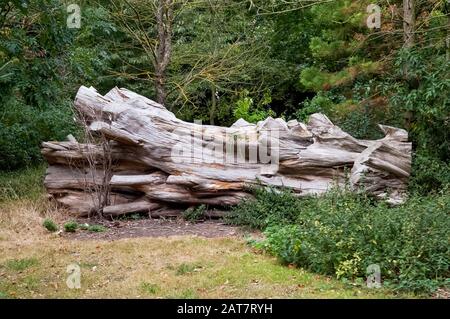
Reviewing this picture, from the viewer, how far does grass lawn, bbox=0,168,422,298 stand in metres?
6.33

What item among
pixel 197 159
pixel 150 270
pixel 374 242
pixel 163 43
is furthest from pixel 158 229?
pixel 163 43

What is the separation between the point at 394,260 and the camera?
638 centimetres

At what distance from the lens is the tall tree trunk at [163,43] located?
14.2 metres

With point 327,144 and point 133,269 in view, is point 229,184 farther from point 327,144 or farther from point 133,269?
point 133,269

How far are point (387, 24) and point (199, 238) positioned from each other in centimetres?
694

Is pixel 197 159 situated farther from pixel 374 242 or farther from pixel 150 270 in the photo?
pixel 374 242

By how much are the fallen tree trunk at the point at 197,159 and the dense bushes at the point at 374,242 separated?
6.50 ft

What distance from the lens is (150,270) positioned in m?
7.29

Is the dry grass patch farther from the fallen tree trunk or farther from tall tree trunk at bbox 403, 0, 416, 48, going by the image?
tall tree trunk at bbox 403, 0, 416, 48

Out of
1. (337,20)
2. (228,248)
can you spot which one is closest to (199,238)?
(228,248)

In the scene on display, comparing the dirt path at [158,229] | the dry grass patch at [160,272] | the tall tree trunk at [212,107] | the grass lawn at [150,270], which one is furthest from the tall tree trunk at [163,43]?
the dry grass patch at [160,272]

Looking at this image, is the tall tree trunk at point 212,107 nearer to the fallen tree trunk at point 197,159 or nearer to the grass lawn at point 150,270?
the fallen tree trunk at point 197,159

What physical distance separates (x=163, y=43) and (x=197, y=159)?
16.8ft

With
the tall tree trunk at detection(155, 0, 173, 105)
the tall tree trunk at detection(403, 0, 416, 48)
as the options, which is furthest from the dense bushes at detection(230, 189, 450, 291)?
the tall tree trunk at detection(155, 0, 173, 105)
